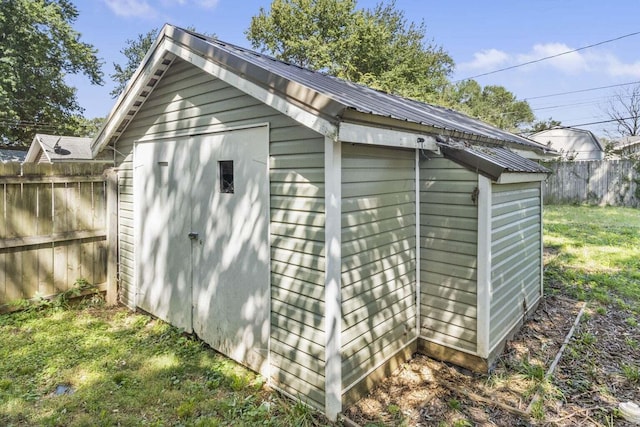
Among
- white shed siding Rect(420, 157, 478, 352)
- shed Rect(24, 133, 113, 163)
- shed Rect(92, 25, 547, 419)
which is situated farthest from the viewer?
shed Rect(24, 133, 113, 163)

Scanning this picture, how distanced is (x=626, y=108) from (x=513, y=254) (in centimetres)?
3898

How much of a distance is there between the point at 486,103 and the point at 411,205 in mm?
40650

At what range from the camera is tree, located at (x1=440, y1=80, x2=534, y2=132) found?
1480 inches

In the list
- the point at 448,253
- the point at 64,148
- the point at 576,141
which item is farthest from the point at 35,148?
the point at 576,141

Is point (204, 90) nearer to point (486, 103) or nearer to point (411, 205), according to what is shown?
point (411, 205)

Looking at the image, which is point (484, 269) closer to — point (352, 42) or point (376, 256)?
point (376, 256)

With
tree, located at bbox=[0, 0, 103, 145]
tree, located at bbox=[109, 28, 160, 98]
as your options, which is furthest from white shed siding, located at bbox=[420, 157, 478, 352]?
tree, located at bbox=[109, 28, 160, 98]

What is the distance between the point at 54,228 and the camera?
4.69 metres

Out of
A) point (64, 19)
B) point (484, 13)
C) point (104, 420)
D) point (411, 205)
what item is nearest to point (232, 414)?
point (104, 420)

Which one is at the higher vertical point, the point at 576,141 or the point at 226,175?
the point at 576,141

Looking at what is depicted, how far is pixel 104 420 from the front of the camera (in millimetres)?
2725

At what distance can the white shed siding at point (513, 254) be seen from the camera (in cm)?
341

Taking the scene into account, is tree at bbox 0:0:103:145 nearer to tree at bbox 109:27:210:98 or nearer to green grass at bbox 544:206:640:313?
tree at bbox 109:27:210:98

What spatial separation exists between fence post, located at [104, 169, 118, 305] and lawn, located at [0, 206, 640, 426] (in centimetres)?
26
